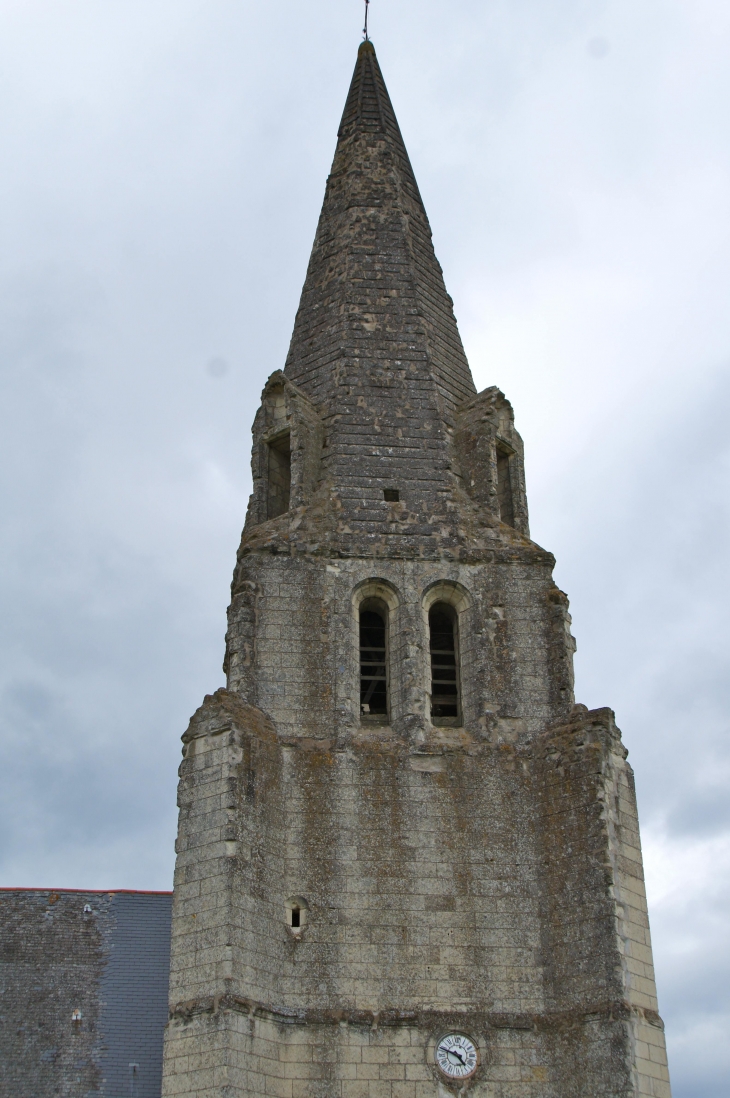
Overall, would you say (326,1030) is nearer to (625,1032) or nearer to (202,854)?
(202,854)

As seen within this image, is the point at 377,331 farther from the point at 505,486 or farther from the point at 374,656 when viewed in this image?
the point at 374,656

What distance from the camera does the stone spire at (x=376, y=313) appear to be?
2003cm

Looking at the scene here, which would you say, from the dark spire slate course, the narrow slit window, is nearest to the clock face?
the narrow slit window

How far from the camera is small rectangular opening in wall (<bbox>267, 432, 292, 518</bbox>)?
66.4 feet

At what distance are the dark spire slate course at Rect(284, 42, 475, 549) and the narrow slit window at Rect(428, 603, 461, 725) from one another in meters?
1.67

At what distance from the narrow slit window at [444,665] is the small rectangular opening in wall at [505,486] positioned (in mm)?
2255

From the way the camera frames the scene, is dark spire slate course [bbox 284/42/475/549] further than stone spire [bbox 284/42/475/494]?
No

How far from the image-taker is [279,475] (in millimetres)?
20656

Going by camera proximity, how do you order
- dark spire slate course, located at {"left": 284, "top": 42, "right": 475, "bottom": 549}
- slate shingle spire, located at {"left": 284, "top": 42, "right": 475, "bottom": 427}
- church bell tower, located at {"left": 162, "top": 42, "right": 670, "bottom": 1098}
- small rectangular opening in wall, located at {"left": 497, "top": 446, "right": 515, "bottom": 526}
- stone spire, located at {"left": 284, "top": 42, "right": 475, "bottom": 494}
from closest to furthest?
1. church bell tower, located at {"left": 162, "top": 42, "right": 670, "bottom": 1098}
2. dark spire slate course, located at {"left": 284, "top": 42, "right": 475, "bottom": 549}
3. stone spire, located at {"left": 284, "top": 42, "right": 475, "bottom": 494}
4. small rectangular opening in wall, located at {"left": 497, "top": 446, "right": 515, "bottom": 526}
5. slate shingle spire, located at {"left": 284, "top": 42, "right": 475, "bottom": 427}

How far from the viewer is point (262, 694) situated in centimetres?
1694

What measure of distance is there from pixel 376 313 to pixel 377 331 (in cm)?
42

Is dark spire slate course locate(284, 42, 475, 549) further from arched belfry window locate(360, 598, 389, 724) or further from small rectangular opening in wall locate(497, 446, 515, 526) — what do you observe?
arched belfry window locate(360, 598, 389, 724)

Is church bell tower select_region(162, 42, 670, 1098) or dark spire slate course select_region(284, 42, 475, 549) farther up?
dark spire slate course select_region(284, 42, 475, 549)

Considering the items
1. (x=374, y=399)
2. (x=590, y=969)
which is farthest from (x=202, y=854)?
(x=374, y=399)
